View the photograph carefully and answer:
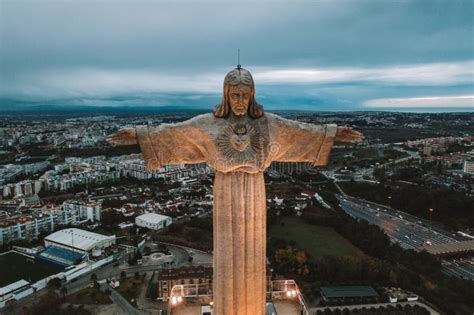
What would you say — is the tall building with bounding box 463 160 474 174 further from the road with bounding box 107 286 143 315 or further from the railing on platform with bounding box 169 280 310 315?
the railing on platform with bounding box 169 280 310 315

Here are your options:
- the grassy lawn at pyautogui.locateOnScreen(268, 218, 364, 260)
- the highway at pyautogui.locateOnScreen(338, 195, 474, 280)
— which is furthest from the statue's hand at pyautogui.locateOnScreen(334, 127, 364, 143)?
the highway at pyautogui.locateOnScreen(338, 195, 474, 280)

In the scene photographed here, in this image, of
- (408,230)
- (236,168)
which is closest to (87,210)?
(408,230)

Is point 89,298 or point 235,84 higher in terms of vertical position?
point 235,84

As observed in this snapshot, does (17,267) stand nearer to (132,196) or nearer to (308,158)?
(132,196)

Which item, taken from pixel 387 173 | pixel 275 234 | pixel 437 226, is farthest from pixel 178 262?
pixel 387 173

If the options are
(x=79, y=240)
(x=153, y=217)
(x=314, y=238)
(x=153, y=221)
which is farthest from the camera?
(x=153, y=217)

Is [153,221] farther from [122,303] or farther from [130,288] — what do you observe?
[122,303]
